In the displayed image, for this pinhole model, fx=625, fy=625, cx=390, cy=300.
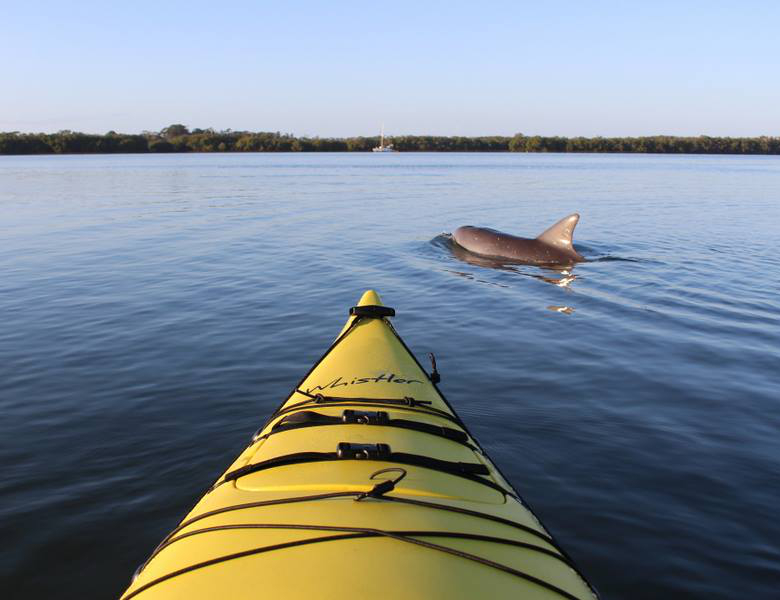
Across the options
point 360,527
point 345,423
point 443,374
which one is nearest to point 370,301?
point 443,374

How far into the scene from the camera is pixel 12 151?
88.9 metres

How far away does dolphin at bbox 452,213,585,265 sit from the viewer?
16.0m

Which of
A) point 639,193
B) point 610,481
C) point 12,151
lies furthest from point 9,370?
point 12,151

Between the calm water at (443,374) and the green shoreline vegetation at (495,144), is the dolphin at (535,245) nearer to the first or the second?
the calm water at (443,374)

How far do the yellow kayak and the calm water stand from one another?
1415 mm

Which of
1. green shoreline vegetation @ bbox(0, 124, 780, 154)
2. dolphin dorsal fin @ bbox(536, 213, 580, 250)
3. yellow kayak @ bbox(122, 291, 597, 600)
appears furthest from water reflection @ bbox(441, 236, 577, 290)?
green shoreline vegetation @ bbox(0, 124, 780, 154)

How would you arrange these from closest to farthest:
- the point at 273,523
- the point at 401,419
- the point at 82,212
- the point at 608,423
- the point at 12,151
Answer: the point at 273,523 < the point at 401,419 < the point at 608,423 < the point at 82,212 < the point at 12,151

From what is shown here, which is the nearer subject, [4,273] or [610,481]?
[610,481]

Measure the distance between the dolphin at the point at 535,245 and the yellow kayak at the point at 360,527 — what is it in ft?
40.4

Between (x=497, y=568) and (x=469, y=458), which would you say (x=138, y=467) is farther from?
(x=497, y=568)

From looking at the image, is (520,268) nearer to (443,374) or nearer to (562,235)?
(562,235)

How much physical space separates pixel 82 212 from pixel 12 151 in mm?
77743

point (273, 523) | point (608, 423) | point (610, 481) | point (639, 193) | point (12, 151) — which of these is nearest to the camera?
point (273, 523)

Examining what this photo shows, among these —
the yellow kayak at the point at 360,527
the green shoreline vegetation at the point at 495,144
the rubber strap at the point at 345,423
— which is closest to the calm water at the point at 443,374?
the rubber strap at the point at 345,423
